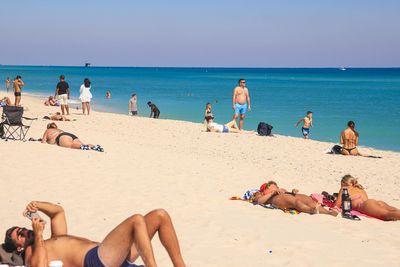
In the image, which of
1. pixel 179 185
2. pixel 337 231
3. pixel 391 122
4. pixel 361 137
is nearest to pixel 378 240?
pixel 337 231

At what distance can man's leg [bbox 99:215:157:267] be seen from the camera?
4414 millimetres

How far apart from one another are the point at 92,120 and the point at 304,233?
1535 cm

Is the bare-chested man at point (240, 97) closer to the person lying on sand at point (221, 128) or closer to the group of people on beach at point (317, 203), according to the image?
the person lying on sand at point (221, 128)

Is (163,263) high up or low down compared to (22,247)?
down

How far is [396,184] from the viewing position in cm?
1182

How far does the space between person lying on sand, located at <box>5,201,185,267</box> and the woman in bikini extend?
437 cm

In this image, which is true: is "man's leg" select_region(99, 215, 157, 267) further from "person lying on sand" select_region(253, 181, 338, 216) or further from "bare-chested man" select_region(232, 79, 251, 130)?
"bare-chested man" select_region(232, 79, 251, 130)

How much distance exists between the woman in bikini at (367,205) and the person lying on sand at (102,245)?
4.37m

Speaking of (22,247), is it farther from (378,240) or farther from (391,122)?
(391,122)

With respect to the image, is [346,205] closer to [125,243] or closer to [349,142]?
[125,243]

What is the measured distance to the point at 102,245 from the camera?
449cm

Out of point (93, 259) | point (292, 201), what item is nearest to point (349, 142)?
point (292, 201)

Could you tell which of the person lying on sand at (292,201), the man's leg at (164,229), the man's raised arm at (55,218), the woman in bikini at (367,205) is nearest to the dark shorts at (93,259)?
the man's leg at (164,229)

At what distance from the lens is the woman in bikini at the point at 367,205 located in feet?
26.5
